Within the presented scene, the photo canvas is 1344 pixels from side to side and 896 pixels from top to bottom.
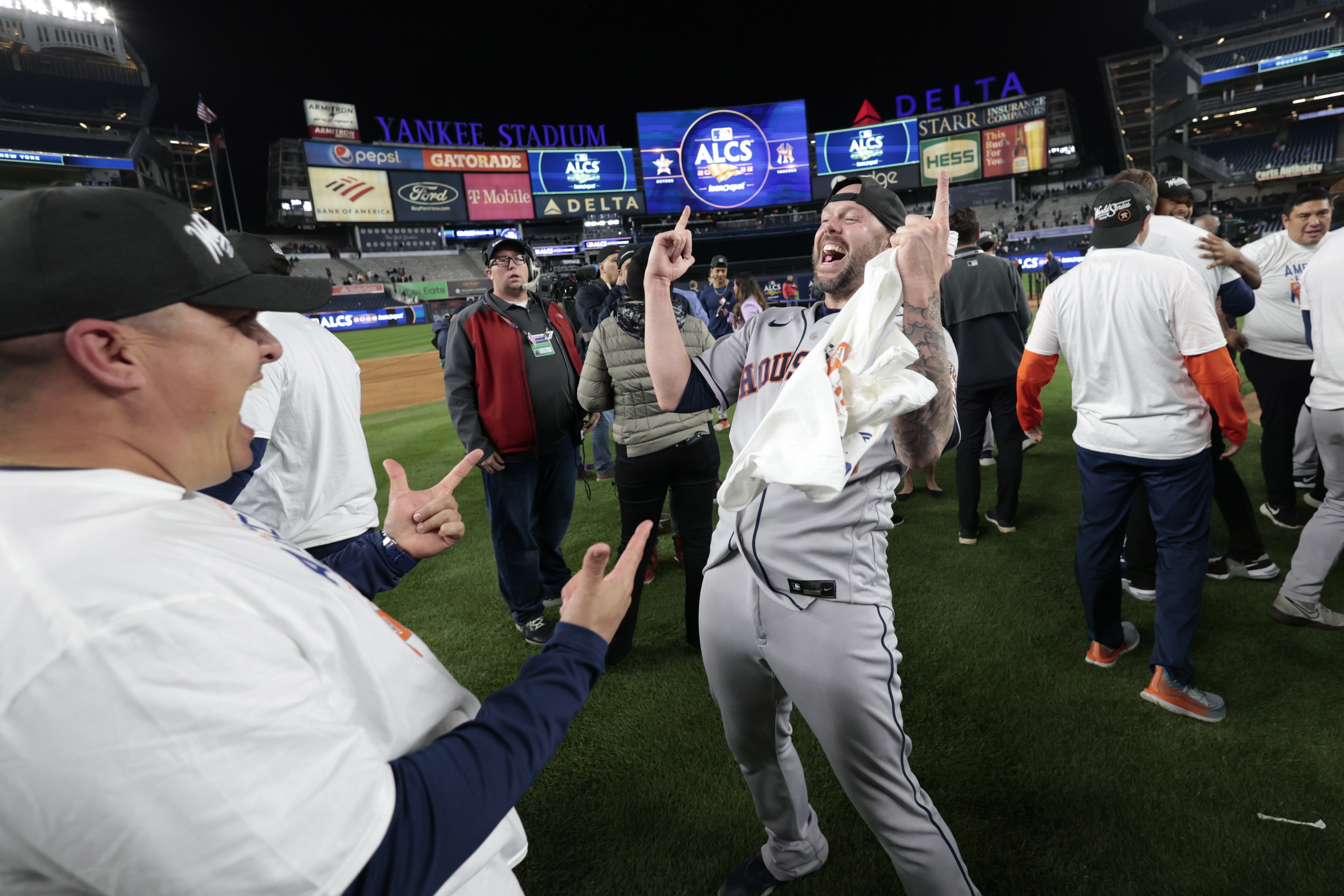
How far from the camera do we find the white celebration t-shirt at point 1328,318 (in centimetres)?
317

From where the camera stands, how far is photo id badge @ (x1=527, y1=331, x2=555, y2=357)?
151 inches

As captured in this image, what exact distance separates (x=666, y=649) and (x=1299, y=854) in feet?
8.54

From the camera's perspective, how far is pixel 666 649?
146 inches

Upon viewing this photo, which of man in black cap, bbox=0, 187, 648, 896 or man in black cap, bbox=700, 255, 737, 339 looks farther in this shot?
man in black cap, bbox=700, 255, 737, 339

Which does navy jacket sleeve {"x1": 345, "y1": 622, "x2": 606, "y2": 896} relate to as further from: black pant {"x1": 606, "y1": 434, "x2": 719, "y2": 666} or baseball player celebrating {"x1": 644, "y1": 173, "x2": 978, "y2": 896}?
black pant {"x1": 606, "y1": 434, "x2": 719, "y2": 666}

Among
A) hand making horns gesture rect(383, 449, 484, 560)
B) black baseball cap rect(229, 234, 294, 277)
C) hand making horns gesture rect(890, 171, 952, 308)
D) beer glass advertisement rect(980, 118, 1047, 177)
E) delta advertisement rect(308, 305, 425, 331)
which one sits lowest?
hand making horns gesture rect(383, 449, 484, 560)

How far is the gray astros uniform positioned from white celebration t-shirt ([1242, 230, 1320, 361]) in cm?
403

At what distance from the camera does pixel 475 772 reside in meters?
0.86

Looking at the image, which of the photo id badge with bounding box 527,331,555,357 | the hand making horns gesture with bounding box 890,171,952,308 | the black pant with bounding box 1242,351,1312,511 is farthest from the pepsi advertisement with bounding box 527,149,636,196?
the hand making horns gesture with bounding box 890,171,952,308

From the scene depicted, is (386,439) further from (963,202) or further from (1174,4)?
(1174,4)

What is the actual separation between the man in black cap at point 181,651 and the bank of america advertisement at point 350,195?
152 feet

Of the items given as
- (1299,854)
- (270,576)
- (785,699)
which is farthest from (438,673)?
(1299,854)

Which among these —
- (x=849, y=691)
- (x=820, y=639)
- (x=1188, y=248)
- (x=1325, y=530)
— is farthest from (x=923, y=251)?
(x=1325, y=530)

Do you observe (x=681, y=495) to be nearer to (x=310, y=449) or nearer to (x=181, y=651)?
(x=310, y=449)
